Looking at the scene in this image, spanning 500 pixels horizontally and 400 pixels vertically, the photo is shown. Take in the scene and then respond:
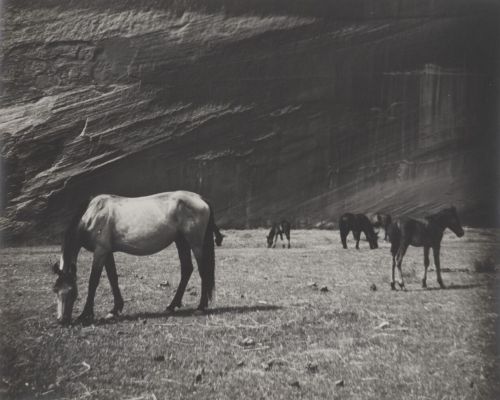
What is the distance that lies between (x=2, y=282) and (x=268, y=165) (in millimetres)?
2369

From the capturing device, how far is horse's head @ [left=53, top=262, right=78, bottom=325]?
12.2 feet

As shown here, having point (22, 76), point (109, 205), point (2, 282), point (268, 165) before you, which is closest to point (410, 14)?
point (268, 165)

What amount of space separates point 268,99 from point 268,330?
1.92 meters

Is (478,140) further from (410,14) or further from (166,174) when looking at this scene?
(166,174)

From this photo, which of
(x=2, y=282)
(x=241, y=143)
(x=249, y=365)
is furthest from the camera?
(x=241, y=143)

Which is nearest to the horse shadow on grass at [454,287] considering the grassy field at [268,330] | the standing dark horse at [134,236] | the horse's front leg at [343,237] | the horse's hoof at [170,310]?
the grassy field at [268,330]

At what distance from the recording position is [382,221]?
435 centimetres

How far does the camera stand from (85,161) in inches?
160

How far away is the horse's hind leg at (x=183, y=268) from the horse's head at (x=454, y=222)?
219 centimetres

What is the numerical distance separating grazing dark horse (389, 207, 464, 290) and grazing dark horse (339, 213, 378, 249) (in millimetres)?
185

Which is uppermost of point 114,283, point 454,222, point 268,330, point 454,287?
point 454,222

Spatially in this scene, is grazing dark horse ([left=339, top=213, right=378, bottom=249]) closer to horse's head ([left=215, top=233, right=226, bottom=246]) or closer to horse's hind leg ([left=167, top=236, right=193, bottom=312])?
horse's head ([left=215, top=233, right=226, bottom=246])

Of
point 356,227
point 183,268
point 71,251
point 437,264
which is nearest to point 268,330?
point 183,268

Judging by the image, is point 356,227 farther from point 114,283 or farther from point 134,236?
point 114,283
